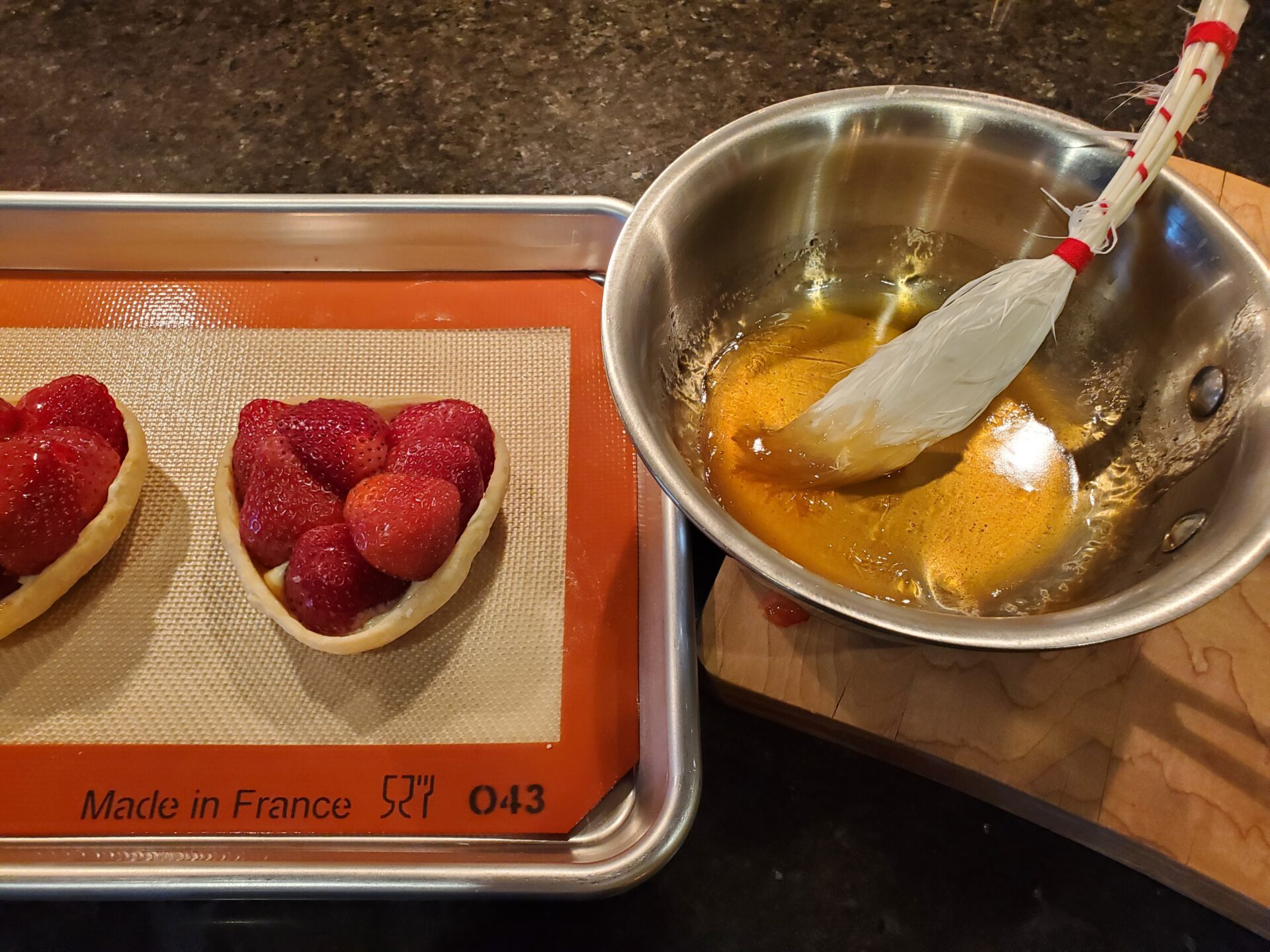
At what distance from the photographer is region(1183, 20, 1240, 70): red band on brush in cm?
64

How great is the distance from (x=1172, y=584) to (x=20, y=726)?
3.34 feet

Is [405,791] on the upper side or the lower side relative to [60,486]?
lower

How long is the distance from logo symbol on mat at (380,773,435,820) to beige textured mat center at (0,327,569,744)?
34 millimetres

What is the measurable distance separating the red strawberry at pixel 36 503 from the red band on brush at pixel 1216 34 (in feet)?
3.54

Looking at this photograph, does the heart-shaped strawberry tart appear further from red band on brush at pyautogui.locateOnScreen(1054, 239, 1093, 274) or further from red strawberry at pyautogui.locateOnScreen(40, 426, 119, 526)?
red band on brush at pyautogui.locateOnScreen(1054, 239, 1093, 274)

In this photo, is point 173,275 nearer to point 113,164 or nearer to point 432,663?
point 113,164

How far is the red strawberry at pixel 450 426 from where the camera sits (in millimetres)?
855

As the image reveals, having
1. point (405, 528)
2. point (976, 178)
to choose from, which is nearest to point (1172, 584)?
point (976, 178)

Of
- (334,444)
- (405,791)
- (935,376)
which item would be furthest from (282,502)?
(935,376)

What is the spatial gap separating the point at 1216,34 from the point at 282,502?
0.90 m

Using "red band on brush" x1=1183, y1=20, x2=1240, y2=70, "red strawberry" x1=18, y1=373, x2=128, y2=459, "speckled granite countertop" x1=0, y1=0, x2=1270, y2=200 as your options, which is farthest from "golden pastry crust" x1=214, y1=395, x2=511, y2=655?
"red band on brush" x1=1183, y1=20, x2=1240, y2=70

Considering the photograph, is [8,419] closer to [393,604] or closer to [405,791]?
[393,604]

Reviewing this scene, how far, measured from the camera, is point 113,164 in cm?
123

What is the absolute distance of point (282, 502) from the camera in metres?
0.81
